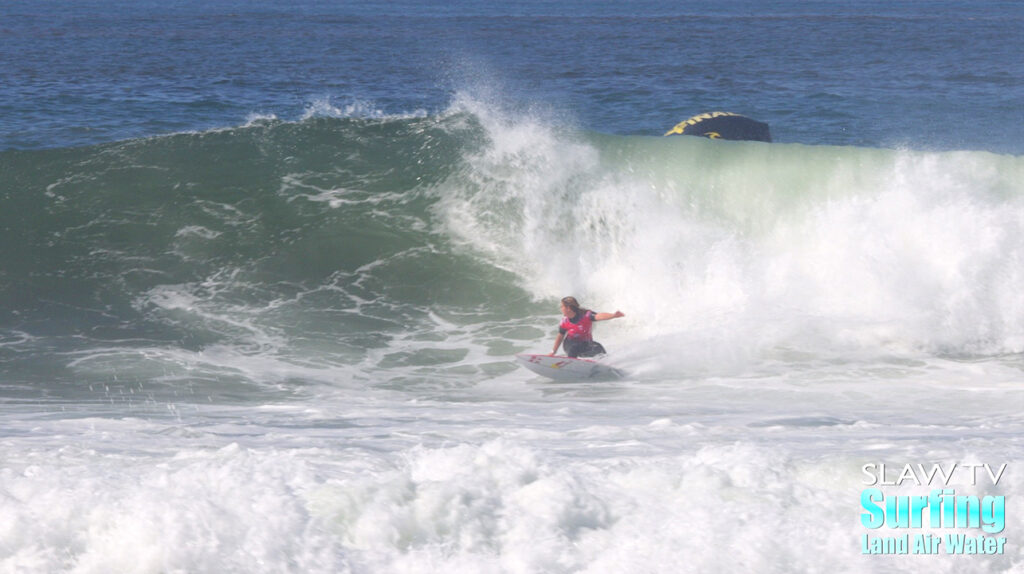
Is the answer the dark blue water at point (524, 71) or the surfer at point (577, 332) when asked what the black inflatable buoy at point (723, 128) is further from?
the surfer at point (577, 332)

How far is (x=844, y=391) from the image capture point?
9.45 metres

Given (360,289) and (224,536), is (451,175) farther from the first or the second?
(224,536)

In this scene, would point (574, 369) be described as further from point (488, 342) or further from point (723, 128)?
point (723, 128)

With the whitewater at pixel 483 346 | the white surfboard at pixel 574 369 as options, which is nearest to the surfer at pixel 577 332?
the whitewater at pixel 483 346

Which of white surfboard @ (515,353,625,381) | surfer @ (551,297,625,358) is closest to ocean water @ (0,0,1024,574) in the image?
white surfboard @ (515,353,625,381)

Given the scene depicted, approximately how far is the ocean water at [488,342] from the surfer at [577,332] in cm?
54

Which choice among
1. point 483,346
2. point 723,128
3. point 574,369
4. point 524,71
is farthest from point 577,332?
point 524,71

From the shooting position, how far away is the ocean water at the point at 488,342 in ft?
17.3

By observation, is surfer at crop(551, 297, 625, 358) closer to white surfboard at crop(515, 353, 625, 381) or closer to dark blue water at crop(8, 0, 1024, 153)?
white surfboard at crop(515, 353, 625, 381)

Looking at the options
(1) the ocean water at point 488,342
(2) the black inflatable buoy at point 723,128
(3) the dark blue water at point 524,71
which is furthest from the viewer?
(3) the dark blue water at point 524,71

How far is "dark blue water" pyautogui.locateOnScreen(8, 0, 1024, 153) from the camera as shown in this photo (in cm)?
2631

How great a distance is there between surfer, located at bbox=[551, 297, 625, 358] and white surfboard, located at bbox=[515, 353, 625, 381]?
396mm


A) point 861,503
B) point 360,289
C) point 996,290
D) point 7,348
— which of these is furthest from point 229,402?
point 996,290

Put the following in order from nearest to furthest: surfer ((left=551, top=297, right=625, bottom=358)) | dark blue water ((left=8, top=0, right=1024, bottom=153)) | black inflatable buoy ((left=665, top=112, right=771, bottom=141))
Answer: surfer ((left=551, top=297, right=625, bottom=358)) < black inflatable buoy ((left=665, top=112, right=771, bottom=141)) < dark blue water ((left=8, top=0, right=1024, bottom=153))
